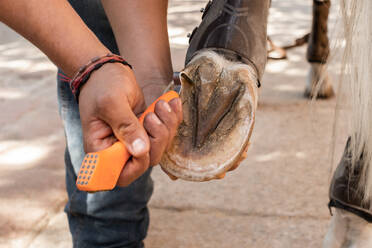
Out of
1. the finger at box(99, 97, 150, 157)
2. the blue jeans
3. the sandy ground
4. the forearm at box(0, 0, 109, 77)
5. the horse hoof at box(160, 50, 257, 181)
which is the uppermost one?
the forearm at box(0, 0, 109, 77)

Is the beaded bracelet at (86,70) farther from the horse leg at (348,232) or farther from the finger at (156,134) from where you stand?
the horse leg at (348,232)

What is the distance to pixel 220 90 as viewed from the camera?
84 cm

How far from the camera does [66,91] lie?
1150mm

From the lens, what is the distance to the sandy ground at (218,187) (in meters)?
1.27

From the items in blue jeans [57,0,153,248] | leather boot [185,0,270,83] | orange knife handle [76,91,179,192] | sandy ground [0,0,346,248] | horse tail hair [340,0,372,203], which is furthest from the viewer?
sandy ground [0,0,346,248]

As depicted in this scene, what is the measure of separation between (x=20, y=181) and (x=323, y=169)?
950 mm

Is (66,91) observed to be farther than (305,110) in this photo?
No

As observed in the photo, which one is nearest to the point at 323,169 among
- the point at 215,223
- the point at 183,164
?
the point at 215,223

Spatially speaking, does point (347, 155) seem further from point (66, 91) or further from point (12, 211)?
point (12, 211)

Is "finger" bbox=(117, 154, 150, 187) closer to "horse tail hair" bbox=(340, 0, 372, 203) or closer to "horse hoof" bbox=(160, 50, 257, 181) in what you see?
"horse hoof" bbox=(160, 50, 257, 181)

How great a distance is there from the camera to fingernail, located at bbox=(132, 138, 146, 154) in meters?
0.68

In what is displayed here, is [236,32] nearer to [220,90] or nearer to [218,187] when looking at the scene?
[220,90]

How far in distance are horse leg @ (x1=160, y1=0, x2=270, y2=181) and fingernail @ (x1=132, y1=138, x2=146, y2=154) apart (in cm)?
12

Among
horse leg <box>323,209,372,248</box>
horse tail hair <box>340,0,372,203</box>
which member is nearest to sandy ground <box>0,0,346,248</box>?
horse tail hair <box>340,0,372,203</box>
